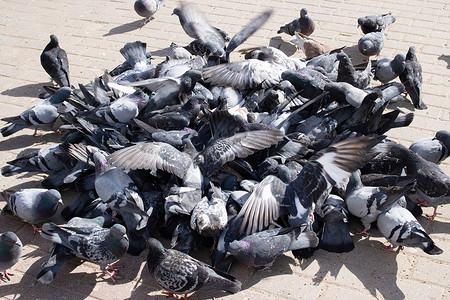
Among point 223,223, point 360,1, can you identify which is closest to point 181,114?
point 223,223

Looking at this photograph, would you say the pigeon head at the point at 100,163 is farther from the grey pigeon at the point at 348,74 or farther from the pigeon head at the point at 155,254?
the grey pigeon at the point at 348,74

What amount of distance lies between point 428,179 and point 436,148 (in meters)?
0.71

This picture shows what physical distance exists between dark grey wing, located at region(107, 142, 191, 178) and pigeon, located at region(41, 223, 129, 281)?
72 centimetres

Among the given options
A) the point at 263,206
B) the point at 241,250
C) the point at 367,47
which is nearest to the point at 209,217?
the point at 241,250

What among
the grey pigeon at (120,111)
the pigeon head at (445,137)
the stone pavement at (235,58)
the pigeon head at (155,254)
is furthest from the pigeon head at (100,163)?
the pigeon head at (445,137)

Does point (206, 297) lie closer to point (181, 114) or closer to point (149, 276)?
point (149, 276)

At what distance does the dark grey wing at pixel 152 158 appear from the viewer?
491 cm

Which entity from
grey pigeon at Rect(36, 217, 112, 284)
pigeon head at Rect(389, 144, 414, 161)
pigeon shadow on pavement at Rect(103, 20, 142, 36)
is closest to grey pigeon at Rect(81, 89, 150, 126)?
grey pigeon at Rect(36, 217, 112, 284)

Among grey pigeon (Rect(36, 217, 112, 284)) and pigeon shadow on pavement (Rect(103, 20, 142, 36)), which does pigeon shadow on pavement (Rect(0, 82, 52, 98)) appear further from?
grey pigeon (Rect(36, 217, 112, 284))

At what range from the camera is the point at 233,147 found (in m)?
5.16

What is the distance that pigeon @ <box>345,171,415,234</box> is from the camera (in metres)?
4.66

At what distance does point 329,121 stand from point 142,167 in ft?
6.99

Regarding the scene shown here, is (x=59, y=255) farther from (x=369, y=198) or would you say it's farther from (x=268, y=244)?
(x=369, y=198)

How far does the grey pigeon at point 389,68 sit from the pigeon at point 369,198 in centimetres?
256
